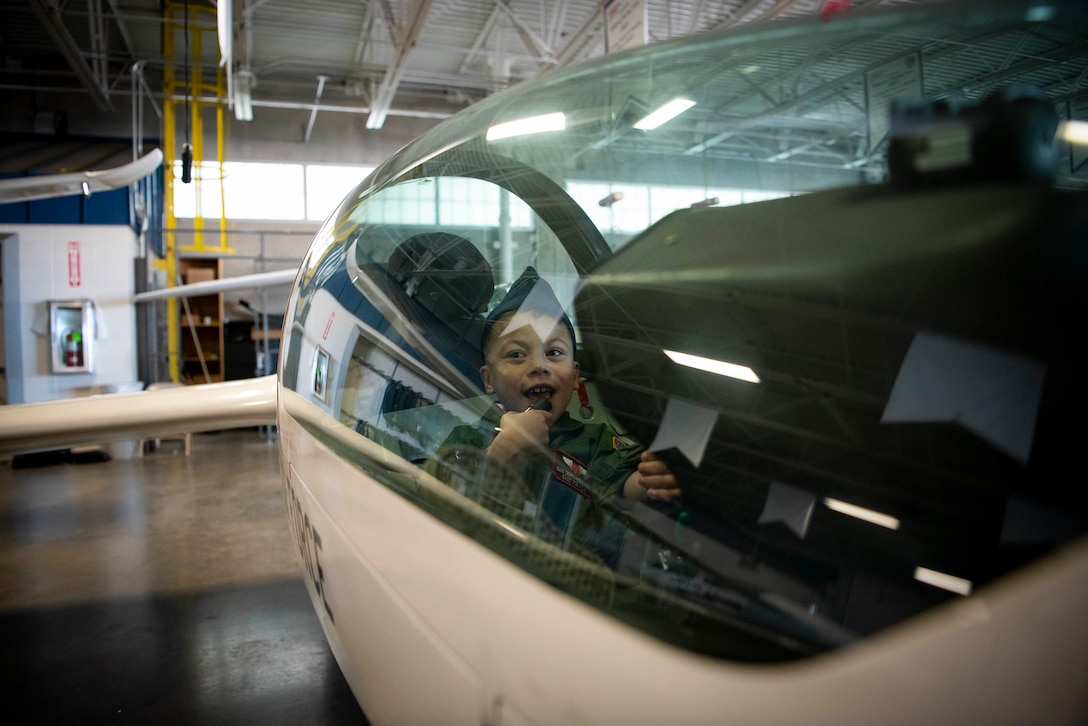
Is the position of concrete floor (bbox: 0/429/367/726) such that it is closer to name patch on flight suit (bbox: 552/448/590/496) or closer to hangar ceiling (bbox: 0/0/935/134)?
name patch on flight suit (bbox: 552/448/590/496)

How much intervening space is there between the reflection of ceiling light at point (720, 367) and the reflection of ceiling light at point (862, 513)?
147 mm

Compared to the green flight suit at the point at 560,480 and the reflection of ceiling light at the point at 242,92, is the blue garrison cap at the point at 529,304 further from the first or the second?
the reflection of ceiling light at the point at 242,92

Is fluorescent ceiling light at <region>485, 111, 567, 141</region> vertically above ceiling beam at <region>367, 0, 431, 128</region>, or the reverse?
ceiling beam at <region>367, 0, 431, 128</region>

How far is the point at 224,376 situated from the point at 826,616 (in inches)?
397

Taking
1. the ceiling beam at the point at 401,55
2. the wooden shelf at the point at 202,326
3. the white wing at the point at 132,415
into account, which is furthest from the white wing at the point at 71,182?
the white wing at the point at 132,415

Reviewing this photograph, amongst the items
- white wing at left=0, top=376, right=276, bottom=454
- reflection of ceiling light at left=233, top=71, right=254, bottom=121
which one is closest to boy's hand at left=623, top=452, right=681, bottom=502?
white wing at left=0, top=376, right=276, bottom=454

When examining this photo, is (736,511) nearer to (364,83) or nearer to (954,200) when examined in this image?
(954,200)

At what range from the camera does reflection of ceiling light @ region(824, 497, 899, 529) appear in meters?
0.54

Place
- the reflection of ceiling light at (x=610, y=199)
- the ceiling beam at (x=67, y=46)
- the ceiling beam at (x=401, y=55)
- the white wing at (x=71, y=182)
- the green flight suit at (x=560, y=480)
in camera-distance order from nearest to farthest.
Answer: the green flight suit at (x=560, y=480)
the reflection of ceiling light at (x=610, y=199)
the white wing at (x=71, y=182)
the ceiling beam at (x=401, y=55)
the ceiling beam at (x=67, y=46)

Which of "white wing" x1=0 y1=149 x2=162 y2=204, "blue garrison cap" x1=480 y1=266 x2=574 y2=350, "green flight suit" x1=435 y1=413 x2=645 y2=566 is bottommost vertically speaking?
"green flight suit" x1=435 y1=413 x2=645 y2=566

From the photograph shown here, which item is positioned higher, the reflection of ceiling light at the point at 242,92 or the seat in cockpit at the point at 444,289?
the reflection of ceiling light at the point at 242,92

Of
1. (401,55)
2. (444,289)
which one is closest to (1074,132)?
(444,289)

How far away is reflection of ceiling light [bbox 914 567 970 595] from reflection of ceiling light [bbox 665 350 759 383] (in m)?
0.23

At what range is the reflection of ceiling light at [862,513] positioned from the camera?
54 cm
